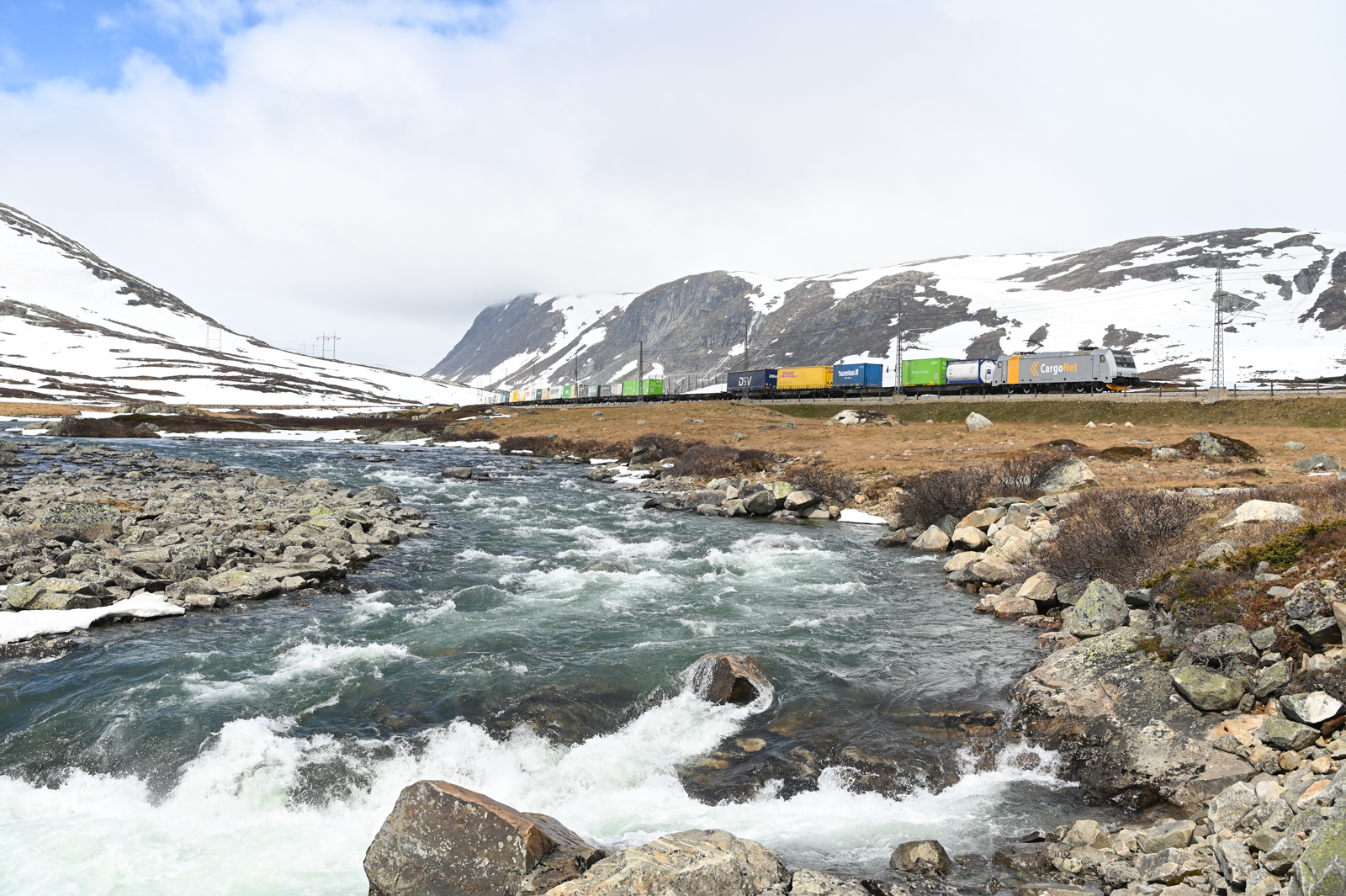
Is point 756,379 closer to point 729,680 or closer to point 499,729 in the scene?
point 729,680

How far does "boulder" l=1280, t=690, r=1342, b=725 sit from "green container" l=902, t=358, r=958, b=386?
77.8 metres

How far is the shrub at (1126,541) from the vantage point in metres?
15.0

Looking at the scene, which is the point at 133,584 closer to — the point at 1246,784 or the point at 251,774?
the point at 251,774

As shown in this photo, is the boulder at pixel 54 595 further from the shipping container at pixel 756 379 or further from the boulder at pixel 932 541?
the shipping container at pixel 756 379

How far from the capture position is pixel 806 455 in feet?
132

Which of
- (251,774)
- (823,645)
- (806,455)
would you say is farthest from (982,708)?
(806,455)

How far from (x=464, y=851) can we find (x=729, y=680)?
577 centimetres

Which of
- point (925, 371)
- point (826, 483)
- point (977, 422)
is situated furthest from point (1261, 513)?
point (925, 371)

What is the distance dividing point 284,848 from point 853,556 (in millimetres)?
17110

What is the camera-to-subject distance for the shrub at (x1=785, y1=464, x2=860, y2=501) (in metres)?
31.0

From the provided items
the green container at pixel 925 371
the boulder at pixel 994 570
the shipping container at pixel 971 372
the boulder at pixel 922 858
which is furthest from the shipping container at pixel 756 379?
the boulder at pixel 922 858

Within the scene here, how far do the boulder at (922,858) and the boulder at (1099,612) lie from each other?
6589mm

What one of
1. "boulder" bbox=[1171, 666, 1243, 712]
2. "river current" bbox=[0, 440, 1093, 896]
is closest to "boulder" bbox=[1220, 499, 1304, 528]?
"river current" bbox=[0, 440, 1093, 896]

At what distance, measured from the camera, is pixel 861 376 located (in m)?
91.4
